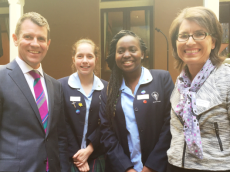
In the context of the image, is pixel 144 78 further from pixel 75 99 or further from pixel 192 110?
pixel 75 99

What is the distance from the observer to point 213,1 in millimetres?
3010

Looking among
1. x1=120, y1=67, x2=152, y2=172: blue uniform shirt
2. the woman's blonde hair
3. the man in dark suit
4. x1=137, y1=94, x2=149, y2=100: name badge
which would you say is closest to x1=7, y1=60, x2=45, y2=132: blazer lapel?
the man in dark suit

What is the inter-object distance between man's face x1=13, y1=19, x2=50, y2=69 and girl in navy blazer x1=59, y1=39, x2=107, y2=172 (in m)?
0.64

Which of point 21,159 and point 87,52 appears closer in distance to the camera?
point 21,159

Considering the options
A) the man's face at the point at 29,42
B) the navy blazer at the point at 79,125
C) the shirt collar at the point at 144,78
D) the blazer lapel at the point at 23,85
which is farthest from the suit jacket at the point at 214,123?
the man's face at the point at 29,42

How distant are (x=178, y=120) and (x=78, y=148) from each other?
3.86 feet

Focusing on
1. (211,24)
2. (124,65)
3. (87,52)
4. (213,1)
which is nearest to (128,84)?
(124,65)

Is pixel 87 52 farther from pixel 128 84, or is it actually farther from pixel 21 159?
pixel 21 159

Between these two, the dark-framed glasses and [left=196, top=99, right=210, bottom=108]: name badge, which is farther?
the dark-framed glasses

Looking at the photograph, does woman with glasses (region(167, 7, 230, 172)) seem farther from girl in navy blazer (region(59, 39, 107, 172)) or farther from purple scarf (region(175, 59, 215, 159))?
girl in navy blazer (region(59, 39, 107, 172))

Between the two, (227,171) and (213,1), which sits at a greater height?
(213,1)

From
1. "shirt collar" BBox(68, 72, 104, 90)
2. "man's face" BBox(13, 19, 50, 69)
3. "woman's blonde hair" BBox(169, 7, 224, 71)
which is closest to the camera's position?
"woman's blonde hair" BBox(169, 7, 224, 71)

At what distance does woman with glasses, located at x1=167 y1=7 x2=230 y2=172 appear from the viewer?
118cm

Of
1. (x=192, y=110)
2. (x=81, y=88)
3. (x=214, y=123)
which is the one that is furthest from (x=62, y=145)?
(x=214, y=123)
